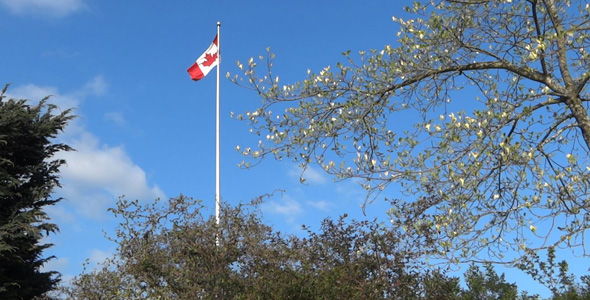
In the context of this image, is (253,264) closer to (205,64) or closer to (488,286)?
(205,64)

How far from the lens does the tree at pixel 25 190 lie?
842 inches

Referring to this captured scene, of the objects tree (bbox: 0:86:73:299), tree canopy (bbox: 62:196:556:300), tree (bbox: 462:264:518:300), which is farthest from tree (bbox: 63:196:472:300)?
tree (bbox: 462:264:518:300)

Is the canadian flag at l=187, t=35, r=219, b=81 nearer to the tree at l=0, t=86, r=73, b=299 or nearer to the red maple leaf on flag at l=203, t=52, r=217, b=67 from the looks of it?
the red maple leaf on flag at l=203, t=52, r=217, b=67

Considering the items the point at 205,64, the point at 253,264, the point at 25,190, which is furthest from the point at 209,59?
the point at 253,264

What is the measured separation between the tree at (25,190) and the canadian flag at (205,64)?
5.20m

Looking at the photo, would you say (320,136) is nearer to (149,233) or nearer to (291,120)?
(291,120)

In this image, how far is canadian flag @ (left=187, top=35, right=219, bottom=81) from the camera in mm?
26328

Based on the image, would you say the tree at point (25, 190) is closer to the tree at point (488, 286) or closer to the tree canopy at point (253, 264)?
the tree canopy at point (253, 264)

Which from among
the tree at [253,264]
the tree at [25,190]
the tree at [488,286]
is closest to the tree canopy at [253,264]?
the tree at [253,264]

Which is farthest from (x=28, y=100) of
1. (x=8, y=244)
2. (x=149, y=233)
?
(x=149, y=233)

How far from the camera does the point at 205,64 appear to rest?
86.6 feet

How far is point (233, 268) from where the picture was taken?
1265cm

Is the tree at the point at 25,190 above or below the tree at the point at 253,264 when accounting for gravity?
above

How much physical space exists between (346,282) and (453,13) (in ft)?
16.7
